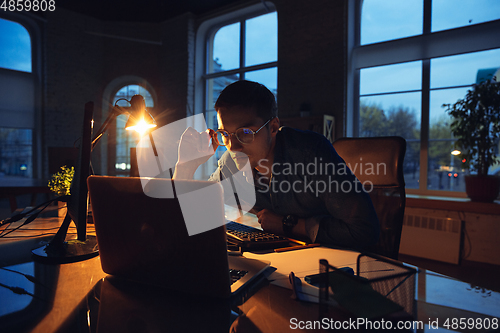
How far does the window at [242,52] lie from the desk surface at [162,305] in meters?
4.52

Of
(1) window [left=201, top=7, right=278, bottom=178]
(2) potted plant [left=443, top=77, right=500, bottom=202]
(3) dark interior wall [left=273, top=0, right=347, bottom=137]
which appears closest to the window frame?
(1) window [left=201, top=7, right=278, bottom=178]

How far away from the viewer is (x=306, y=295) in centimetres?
69

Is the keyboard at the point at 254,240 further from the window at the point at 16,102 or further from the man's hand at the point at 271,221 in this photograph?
the window at the point at 16,102

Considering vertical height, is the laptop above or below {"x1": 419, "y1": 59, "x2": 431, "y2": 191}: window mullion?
below

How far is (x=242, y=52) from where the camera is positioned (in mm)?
5691

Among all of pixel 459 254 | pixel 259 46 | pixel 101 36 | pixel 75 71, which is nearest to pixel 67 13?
pixel 101 36

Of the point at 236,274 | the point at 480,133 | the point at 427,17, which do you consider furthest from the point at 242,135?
the point at 427,17

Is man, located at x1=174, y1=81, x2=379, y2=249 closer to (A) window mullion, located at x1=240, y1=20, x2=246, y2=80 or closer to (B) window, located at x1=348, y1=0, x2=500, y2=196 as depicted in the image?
(B) window, located at x1=348, y1=0, x2=500, y2=196

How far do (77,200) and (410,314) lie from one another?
3.08 feet

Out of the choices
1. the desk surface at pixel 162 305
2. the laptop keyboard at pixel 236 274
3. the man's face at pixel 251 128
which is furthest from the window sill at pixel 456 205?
the laptop keyboard at pixel 236 274

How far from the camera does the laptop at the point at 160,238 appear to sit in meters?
0.59

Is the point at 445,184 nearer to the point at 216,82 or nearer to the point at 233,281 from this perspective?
the point at 233,281

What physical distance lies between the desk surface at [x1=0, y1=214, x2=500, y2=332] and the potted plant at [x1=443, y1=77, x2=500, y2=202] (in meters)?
2.85

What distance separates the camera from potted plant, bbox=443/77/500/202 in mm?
2902
